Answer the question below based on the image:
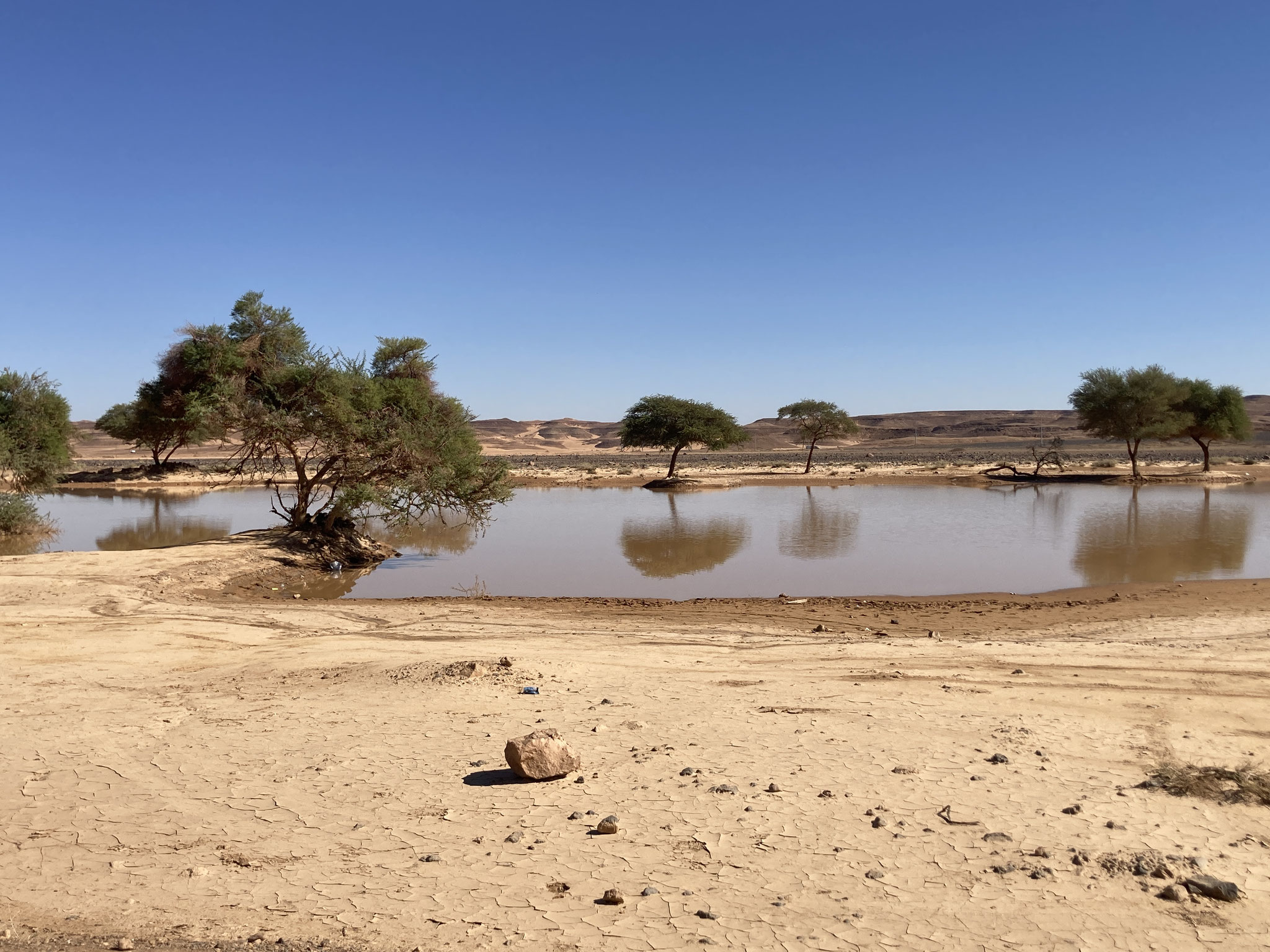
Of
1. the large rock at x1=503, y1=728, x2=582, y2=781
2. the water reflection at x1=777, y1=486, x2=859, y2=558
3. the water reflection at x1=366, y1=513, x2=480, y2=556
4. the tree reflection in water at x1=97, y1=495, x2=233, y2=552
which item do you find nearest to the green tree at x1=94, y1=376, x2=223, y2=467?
the tree reflection in water at x1=97, y1=495, x2=233, y2=552

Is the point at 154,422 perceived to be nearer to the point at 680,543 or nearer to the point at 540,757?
the point at 680,543

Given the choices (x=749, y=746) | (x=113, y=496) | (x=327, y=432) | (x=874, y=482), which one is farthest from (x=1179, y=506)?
(x=113, y=496)

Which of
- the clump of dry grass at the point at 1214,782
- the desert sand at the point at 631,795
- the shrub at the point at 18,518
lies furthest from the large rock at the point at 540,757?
the shrub at the point at 18,518

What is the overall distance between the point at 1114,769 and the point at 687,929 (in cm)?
376

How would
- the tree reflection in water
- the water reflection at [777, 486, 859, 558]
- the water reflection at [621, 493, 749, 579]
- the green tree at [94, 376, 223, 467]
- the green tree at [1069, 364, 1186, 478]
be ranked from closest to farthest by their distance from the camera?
the water reflection at [621, 493, 749, 579] → the water reflection at [777, 486, 859, 558] → the tree reflection in water → the green tree at [94, 376, 223, 467] → the green tree at [1069, 364, 1186, 478]

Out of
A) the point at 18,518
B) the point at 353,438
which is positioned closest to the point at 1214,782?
the point at 353,438

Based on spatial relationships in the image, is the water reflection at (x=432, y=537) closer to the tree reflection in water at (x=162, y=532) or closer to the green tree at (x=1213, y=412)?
the tree reflection in water at (x=162, y=532)

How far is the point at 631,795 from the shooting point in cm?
582

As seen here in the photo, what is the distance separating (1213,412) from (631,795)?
59620 millimetres

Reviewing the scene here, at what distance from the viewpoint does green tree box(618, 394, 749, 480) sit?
53.2 metres

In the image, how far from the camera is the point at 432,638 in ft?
38.3

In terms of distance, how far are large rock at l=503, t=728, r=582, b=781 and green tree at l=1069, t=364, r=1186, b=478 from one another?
2030 inches

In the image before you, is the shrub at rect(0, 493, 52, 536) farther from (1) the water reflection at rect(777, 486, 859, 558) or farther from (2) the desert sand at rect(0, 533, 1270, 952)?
(1) the water reflection at rect(777, 486, 859, 558)

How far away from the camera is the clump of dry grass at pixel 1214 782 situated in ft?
18.6
